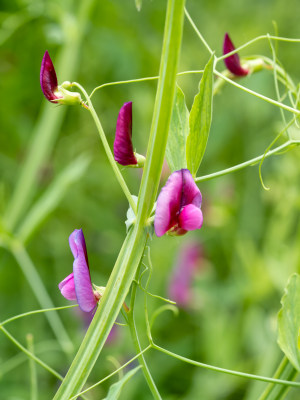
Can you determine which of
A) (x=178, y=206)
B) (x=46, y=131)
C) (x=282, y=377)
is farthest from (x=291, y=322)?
(x=46, y=131)

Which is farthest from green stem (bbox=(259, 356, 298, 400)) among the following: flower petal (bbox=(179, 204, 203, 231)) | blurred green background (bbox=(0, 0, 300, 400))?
blurred green background (bbox=(0, 0, 300, 400))

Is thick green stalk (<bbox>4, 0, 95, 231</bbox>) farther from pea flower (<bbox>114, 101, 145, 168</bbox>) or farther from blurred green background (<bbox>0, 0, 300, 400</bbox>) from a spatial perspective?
pea flower (<bbox>114, 101, 145, 168</bbox>)

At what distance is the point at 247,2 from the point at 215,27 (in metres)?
0.37

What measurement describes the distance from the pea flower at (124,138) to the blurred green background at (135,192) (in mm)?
678

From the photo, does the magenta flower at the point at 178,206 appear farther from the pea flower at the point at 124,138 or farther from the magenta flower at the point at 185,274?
the magenta flower at the point at 185,274

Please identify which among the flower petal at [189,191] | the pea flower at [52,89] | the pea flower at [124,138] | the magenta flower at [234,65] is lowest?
the flower petal at [189,191]

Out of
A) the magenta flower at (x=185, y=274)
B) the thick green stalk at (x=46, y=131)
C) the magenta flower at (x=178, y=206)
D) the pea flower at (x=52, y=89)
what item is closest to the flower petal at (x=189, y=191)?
the magenta flower at (x=178, y=206)

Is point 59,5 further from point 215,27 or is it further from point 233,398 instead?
point 233,398

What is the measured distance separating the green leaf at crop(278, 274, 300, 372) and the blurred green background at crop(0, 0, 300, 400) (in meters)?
0.63

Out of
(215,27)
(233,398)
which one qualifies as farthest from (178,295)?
(215,27)

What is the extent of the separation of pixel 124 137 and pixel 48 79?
3.4 inches

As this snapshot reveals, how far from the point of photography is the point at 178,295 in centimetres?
154

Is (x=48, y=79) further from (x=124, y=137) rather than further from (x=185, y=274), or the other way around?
(x=185, y=274)

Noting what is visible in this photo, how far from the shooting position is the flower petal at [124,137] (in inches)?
20.1
